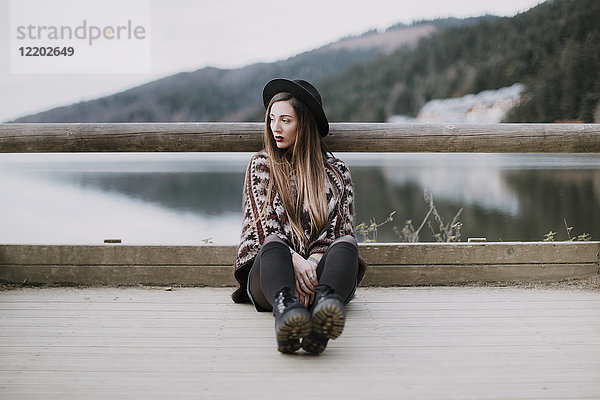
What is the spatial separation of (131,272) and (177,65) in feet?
166

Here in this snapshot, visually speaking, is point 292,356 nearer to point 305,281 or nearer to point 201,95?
point 305,281

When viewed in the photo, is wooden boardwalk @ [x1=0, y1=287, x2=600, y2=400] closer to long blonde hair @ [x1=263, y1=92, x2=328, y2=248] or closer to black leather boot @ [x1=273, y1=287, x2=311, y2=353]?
black leather boot @ [x1=273, y1=287, x2=311, y2=353]

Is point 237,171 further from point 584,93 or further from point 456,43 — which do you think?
point 456,43

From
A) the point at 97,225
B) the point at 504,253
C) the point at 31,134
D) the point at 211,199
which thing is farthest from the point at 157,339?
the point at 211,199

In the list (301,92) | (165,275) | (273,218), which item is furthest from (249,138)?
(165,275)

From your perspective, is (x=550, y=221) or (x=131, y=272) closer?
(x=131, y=272)

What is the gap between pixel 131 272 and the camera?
2990mm

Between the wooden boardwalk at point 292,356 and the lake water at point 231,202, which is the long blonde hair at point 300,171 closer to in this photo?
the wooden boardwalk at point 292,356

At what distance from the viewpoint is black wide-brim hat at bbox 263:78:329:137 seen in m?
2.58

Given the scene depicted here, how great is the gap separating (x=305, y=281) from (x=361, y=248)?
77cm

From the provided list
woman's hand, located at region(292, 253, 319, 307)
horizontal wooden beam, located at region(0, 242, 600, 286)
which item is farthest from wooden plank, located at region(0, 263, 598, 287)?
woman's hand, located at region(292, 253, 319, 307)

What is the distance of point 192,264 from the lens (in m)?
2.99

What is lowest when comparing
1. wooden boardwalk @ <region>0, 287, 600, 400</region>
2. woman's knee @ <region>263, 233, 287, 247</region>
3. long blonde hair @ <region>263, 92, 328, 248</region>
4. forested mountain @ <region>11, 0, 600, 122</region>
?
wooden boardwalk @ <region>0, 287, 600, 400</region>

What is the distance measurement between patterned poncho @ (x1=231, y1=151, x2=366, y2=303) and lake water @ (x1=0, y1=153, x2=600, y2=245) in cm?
347
